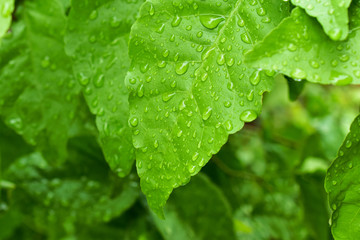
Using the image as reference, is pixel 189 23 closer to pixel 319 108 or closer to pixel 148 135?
pixel 148 135

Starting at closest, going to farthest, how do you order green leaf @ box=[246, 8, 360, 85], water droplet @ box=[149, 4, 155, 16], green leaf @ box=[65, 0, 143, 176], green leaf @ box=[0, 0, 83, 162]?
green leaf @ box=[246, 8, 360, 85]
water droplet @ box=[149, 4, 155, 16]
green leaf @ box=[65, 0, 143, 176]
green leaf @ box=[0, 0, 83, 162]

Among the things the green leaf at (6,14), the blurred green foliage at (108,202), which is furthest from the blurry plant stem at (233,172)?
the green leaf at (6,14)

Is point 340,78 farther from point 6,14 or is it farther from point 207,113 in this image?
point 6,14

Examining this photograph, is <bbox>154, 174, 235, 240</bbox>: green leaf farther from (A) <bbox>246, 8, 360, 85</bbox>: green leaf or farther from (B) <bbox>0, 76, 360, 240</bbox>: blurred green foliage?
(A) <bbox>246, 8, 360, 85</bbox>: green leaf

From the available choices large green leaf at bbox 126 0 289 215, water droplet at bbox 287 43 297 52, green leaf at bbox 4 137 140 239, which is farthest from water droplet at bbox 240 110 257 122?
green leaf at bbox 4 137 140 239

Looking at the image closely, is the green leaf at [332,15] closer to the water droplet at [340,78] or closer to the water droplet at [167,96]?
the water droplet at [340,78]

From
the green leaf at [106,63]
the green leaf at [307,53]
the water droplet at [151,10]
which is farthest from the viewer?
the green leaf at [106,63]

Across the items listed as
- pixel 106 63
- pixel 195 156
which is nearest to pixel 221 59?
pixel 195 156
